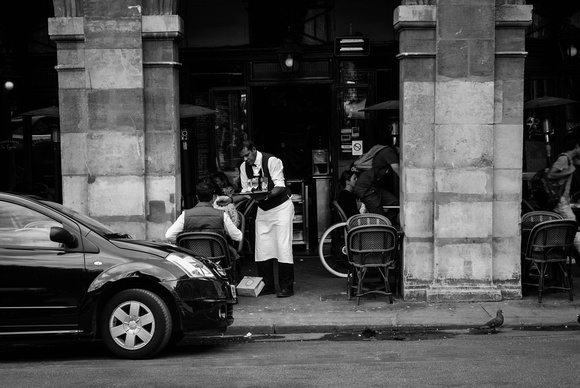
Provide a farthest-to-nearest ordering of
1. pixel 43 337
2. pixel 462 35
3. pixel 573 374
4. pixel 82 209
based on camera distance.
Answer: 1. pixel 82 209
2. pixel 462 35
3. pixel 43 337
4. pixel 573 374

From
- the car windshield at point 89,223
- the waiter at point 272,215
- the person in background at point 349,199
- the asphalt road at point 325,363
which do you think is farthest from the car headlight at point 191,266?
the person in background at point 349,199

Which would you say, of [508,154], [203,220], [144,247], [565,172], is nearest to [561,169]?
[565,172]

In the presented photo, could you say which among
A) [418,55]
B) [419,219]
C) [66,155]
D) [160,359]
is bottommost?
[160,359]

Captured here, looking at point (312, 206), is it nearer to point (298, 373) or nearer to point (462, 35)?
point (462, 35)

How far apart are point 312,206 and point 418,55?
15.9 ft

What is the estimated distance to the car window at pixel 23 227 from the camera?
8430 mm

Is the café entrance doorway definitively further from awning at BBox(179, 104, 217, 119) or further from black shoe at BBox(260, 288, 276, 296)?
black shoe at BBox(260, 288, 276, 296)

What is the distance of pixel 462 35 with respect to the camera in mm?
11164

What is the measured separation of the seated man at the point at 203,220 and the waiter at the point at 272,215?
0.63 m

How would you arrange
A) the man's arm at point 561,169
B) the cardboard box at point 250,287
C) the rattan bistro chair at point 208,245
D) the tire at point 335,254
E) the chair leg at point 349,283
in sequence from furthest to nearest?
the tire at point 335,254
the man's arm at point 561,169
the cardboard box at point 250,287
the chair leg at point 349,283
the rattan bistro chair at point 208,245

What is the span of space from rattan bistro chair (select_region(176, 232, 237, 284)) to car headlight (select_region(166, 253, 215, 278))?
2.10 meters

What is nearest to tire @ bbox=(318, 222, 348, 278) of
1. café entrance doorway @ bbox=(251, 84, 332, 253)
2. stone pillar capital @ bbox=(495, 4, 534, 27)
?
café entrance doorway @ bbox=(251, 84, 332, 253)

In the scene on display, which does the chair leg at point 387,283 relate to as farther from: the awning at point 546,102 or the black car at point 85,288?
the awning at point 546,102

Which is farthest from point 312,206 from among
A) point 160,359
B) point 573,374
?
point 573,374
